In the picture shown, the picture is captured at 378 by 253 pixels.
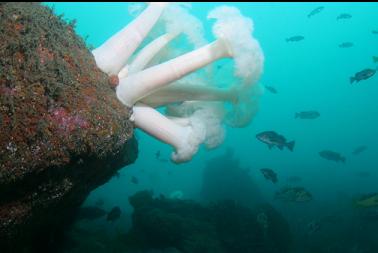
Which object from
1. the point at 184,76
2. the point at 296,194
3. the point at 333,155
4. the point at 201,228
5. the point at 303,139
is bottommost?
the point at 303,139

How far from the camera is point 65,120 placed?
8.94 ft

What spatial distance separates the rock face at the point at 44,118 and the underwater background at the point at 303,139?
1.55 meters

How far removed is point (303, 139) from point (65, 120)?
6665 cm

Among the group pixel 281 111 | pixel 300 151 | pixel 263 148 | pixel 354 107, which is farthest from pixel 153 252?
pixel 281 111

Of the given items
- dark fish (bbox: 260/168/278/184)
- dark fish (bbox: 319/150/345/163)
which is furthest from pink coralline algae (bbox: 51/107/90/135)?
dark fish (bbox: 319/150/345/163)

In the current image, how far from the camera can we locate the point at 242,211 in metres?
10.6

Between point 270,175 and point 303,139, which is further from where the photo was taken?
point 303,139

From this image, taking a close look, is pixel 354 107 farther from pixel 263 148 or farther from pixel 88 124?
pixel 88 124

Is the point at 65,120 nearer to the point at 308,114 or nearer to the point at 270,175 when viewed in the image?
the point at 270,175

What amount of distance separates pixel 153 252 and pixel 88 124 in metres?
6.03

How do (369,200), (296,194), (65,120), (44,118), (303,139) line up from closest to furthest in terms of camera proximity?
(44,118)
(65,120)
(369,200)
(296,194)
(303,139)

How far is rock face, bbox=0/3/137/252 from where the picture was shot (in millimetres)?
2527

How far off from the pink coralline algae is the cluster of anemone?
0.98m

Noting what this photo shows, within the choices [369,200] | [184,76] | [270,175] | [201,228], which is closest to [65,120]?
[184,76]
